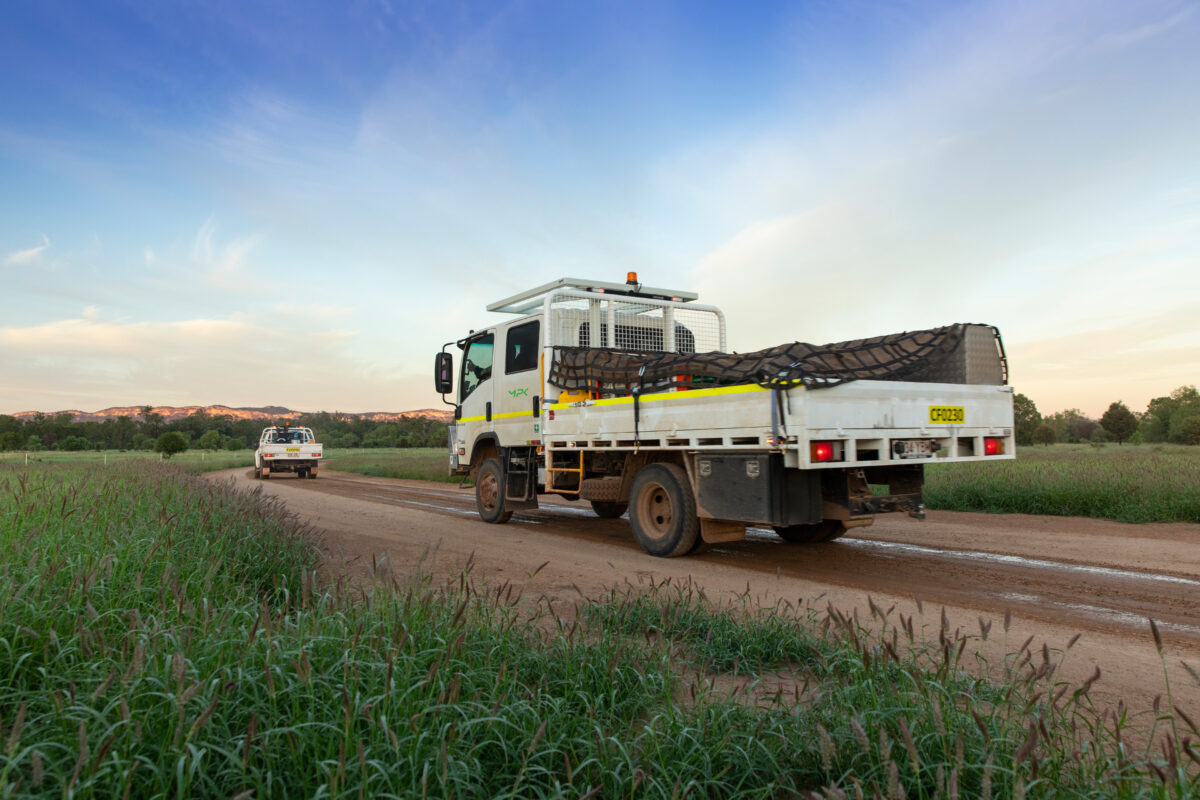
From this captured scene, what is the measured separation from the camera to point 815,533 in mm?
9688

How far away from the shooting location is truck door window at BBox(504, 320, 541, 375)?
1112 cm

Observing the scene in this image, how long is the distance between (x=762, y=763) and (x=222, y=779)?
1.75m

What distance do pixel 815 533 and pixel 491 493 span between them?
17.8 feet

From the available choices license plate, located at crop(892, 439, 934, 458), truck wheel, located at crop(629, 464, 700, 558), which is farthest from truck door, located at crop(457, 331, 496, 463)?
license plate, located at crop(892, 439, 934, 458)

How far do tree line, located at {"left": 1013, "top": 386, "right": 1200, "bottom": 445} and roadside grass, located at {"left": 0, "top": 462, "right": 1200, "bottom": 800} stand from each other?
52170 mm

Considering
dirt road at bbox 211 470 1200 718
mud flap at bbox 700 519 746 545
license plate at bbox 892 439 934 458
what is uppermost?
license plate at bbox 892 439 934 458

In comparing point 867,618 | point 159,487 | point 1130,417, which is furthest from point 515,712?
point 1130,417

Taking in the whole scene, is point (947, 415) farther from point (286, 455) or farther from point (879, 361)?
point (286, 455)

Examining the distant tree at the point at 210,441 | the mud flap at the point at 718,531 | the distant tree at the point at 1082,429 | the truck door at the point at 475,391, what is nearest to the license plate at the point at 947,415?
the mud flap at the point at 718,531

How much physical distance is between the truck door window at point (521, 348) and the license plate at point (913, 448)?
5.39 metres

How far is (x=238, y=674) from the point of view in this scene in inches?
101

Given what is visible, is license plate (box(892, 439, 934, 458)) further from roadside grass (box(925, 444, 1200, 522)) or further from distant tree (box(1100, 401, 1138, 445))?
distant tree (box(1100, 401, 1138, 445))

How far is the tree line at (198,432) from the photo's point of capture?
7326cm

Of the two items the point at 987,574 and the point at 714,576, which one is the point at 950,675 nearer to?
the point at 714,576
